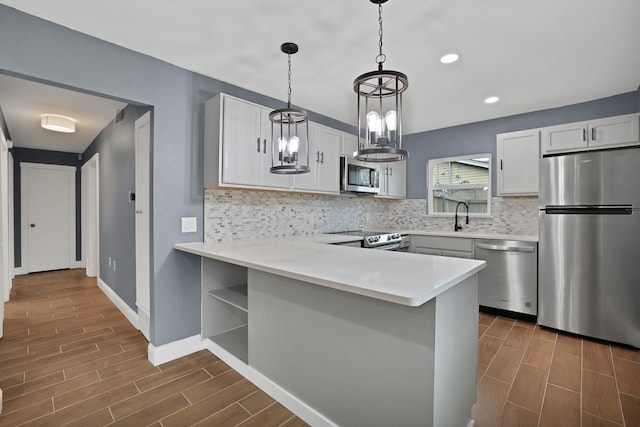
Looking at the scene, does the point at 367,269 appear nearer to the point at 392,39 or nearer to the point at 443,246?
the point at 392,39

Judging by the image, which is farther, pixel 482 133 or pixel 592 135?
pixel 482 133

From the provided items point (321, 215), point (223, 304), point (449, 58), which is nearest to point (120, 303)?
point (223, 304)

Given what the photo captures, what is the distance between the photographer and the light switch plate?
2496mm

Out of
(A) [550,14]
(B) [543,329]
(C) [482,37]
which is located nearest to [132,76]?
(C) [482,37]

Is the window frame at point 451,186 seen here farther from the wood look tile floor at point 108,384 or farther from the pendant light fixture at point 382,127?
the wood look tile floor at point 108,384

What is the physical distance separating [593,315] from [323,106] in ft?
11.1

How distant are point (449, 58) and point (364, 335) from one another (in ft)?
7.20

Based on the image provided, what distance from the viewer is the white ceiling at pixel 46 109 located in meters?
2.91

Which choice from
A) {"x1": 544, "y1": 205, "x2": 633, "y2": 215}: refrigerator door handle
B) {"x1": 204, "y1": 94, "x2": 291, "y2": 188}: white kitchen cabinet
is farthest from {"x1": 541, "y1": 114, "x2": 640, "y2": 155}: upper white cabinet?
{"x1": 204, "y1": 94, "x2": 291, "y2": 188}: white kitchen cabinet

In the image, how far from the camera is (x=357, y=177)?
377cm

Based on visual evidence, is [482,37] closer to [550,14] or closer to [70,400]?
[550,14]

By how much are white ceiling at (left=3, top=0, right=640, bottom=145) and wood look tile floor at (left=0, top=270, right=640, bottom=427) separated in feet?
7.88

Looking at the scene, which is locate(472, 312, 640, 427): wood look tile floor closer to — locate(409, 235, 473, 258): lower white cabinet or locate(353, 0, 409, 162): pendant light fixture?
locate(409, 235, 473, 258): lower white cabinet

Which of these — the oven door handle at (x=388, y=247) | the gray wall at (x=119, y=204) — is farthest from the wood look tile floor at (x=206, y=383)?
the oven door handle at (x=388, y=247)
